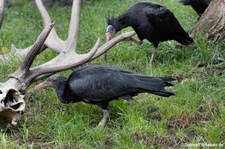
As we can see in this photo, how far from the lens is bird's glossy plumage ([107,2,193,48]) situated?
20.5 ft

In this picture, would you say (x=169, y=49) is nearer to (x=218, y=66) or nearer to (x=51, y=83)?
(x=218, y=66)

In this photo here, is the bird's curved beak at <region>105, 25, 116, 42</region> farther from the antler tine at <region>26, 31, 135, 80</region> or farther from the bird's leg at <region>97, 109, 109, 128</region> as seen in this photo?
the bird's leg at <region>97, 109, 109, 128</region>

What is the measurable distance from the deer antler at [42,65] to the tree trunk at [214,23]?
199cm

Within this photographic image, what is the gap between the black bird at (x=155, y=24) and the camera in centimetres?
625

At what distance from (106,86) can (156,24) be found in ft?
6.75

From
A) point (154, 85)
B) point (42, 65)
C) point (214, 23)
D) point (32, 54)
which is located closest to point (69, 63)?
point (42, 65)

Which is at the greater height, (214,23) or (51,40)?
(51,40)

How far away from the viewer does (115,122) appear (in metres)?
4.52

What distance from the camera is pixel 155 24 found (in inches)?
247

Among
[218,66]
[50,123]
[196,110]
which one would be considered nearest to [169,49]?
[218,66]

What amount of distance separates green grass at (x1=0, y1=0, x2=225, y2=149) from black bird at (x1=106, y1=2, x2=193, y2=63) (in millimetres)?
213

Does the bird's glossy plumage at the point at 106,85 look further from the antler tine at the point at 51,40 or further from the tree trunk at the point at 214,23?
the tree trunk at the point at 214,23

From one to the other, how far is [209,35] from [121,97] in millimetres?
2330

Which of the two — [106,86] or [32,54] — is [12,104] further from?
[106,86]
